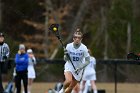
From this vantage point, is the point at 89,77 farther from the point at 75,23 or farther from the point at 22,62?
the point at 75,23

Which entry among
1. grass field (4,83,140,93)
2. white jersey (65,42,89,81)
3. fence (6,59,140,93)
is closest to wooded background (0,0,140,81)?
fence (6,59,140,93)

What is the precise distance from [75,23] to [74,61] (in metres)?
28.4

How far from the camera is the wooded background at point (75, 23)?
1834 inches

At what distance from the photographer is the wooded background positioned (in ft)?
153

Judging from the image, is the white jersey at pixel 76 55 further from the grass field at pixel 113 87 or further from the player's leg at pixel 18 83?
the grass field at pixel 113 87

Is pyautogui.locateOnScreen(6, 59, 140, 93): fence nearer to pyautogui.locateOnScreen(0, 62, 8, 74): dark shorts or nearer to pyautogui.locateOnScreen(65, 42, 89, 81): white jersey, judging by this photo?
pyautogui.locateOnScreen(0, 62, 8, 74): dark shorts

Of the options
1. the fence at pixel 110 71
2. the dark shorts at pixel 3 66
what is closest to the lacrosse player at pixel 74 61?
the dark shorts at pixel 3 66

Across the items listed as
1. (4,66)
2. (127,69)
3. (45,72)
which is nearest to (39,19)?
(45,72)

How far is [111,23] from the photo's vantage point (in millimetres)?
47375

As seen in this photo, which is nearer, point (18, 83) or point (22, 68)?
point (18, 83)

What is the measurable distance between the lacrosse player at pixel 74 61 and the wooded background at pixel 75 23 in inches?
1019

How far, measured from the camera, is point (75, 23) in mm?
46625

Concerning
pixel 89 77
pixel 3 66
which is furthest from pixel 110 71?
pixel 3 66

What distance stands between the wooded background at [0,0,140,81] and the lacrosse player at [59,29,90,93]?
25.9 metres
